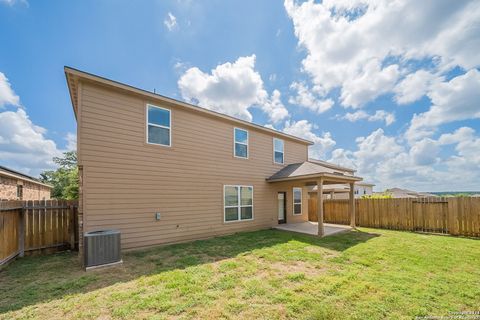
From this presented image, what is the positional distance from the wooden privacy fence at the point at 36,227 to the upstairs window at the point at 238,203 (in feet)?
17.9

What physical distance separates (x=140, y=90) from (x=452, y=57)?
41.3 ft

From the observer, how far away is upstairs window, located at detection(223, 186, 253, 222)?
→ 9.20m

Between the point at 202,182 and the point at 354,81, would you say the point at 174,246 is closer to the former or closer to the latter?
the point at 202,182

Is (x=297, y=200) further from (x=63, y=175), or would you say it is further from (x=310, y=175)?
(x=63, y=175)

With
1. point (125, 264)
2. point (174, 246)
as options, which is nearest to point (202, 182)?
point (174, 246)

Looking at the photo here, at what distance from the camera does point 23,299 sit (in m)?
3.57

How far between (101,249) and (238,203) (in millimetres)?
5567

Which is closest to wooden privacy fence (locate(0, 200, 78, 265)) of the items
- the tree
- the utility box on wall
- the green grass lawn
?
the green grass lawn

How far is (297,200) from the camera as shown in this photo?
41.7ft

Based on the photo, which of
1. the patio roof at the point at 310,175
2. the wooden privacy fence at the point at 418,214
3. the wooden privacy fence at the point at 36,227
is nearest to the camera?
the wooden privacy fence at the point at 36,227

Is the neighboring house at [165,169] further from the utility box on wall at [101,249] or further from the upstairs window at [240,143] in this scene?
the utility box on wall at [101,249]

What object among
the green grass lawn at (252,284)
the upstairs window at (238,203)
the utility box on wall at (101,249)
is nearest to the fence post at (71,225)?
the green grass lawn at (252,284)

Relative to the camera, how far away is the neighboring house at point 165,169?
238 inches

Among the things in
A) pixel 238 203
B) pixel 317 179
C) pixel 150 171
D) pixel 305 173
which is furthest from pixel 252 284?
pixel 305 173
